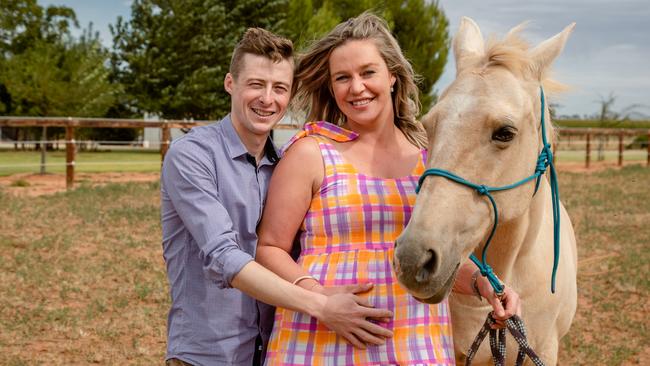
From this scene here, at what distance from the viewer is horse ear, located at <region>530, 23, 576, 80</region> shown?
1977 mm

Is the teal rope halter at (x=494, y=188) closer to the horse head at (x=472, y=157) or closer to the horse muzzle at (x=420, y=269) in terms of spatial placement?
the horse head at (x=472, y=157)

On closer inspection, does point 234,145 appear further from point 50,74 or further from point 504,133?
point 50,74

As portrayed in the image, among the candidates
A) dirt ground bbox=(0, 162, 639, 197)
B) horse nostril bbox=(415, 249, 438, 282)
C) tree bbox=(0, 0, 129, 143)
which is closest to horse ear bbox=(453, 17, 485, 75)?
horse nostril bbox=(415, 249, 438, 282)

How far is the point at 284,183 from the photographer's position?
1.90 metres


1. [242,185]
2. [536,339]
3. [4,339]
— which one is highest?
[242,185]

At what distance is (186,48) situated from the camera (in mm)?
25484

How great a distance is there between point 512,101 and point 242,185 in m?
0.89

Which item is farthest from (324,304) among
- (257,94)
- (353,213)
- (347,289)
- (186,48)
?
(186,48)

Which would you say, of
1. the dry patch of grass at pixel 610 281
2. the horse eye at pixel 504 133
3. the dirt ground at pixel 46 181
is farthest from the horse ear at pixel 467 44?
the dirt ground at pixel 46 181

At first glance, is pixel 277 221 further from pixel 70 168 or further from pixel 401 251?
pixel 70 168

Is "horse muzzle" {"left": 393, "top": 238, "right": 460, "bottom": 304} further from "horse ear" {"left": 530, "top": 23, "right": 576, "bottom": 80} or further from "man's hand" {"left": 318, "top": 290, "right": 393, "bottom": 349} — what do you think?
"horse ear" {"left": 530, "top": 23, "right": 576, "bottom": 80}

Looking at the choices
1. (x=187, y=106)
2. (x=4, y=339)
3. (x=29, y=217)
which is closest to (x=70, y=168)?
(x=29, y=217)

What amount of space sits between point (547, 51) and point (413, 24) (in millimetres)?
25355

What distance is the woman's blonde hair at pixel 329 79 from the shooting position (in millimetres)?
2080
